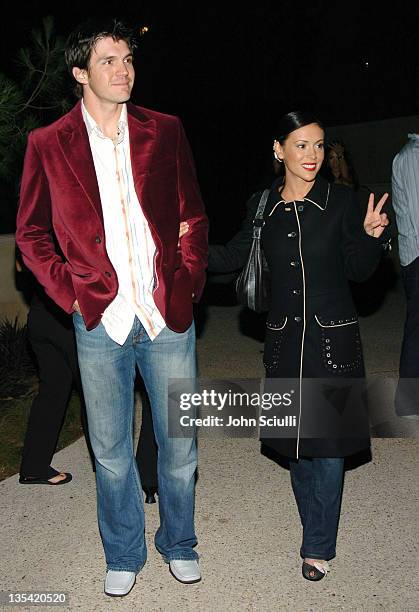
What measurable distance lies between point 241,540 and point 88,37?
245 cm

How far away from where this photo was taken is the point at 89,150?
3.39 meters

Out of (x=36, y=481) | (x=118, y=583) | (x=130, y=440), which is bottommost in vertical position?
(x=36, y=481)

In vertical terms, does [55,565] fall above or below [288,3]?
below

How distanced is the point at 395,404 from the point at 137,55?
714 inches

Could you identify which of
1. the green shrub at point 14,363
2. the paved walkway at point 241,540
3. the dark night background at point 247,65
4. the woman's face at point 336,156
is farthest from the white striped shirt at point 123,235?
the dark night background at point 247,65

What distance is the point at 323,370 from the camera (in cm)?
367

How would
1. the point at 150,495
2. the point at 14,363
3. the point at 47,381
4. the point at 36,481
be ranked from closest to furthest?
the point at 150,495
the point at 47,381
the point at 36,481
the point at 14,363

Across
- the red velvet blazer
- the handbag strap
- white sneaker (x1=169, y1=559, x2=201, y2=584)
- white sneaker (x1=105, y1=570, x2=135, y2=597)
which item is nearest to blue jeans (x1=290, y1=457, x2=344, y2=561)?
white sneaker (x1=169, y1=559, x2=201, y2=584)

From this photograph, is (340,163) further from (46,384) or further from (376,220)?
(376,220)

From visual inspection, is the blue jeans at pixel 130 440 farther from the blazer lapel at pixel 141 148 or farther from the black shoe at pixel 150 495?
the black shoe at pixel 150 495

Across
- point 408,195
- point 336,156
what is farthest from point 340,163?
point 408,195

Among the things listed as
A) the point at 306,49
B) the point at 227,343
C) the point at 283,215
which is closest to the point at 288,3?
the point at 306,49

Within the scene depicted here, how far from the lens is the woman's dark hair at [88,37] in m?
3.34

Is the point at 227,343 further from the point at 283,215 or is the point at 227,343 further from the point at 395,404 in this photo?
the point at 283,215
